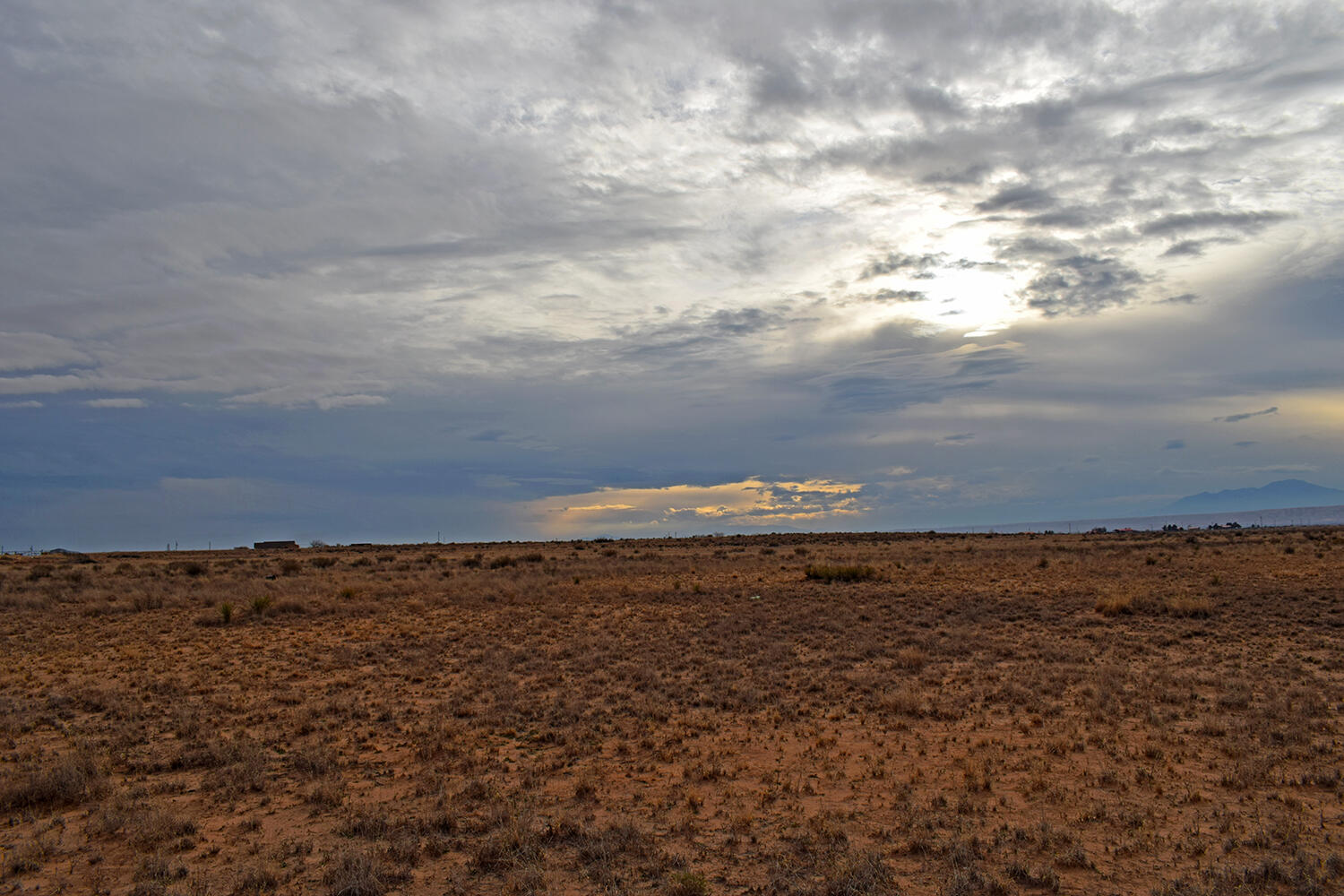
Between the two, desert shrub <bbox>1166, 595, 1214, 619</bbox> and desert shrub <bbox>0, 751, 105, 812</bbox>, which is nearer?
desert shrub <bbox>0, 751, 105, 812</bbox>

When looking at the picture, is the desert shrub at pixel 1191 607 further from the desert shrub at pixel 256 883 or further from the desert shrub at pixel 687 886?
the desert shrub at pixel 256 883

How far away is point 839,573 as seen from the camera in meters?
36.1

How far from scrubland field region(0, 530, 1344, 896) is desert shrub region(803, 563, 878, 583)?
1028 centimetres

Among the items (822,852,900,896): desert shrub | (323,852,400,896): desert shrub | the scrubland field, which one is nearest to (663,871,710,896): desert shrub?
the scrubland field

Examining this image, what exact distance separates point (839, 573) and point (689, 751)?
1024 inches

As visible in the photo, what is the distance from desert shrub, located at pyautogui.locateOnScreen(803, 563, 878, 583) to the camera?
36000 mm

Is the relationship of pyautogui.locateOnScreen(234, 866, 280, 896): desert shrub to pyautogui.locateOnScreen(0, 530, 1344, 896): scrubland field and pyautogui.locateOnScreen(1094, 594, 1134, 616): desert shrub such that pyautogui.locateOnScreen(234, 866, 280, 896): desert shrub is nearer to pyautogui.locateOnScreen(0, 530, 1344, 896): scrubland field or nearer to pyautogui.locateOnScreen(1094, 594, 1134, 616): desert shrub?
pyautogui.locateOnScreen(0, 530, 1344, 896): scrubland field

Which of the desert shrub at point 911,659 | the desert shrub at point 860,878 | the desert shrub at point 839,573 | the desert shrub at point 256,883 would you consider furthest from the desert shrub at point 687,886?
the desert shrub at point 839,573

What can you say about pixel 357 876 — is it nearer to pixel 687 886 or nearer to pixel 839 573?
pixel 687 886

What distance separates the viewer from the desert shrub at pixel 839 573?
36.0 metres

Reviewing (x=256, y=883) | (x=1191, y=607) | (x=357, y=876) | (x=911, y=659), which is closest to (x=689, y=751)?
(x=357, y=876)

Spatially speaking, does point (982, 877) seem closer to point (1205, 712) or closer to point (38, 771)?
point (1205, 712)

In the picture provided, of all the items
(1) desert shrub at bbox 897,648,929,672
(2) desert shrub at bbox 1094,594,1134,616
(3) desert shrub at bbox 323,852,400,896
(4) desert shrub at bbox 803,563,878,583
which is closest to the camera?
(3) desert shrub at bbox 323,852,400,896

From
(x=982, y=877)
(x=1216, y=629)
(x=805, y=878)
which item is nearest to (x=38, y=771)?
(x=805, y=878)
